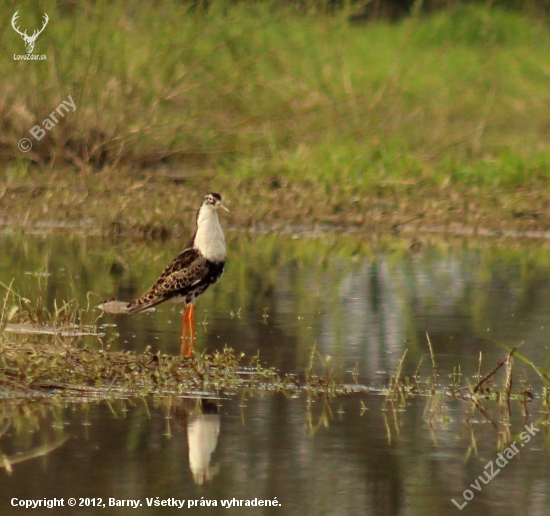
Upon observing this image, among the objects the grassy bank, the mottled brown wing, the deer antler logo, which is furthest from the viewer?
the grassy bank

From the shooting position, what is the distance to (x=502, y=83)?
987 inches

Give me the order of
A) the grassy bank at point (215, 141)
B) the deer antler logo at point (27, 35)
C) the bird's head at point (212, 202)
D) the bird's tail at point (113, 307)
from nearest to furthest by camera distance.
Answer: the bird's head at point (212, 202) → the bird's tail at point (113, 307) → the deer antler logo at point (27, 35) → the grassy bank at point (215, 141)

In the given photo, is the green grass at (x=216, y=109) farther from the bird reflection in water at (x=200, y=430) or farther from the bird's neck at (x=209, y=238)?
the bird reflection in water at (x=200, y=430)

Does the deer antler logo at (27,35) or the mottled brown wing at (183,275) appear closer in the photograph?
the mottled brown wing at (183,275)

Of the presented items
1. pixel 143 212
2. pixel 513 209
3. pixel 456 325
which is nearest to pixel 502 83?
pixel 513 209

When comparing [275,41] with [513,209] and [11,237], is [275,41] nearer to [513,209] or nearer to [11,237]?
[513,209]

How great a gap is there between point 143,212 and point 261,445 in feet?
34.5

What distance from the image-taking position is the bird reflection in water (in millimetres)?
5844

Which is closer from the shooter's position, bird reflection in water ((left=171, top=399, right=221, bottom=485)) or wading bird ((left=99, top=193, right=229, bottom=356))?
bird reflection in water ((left=171, top=399, right=221, bottom=485))

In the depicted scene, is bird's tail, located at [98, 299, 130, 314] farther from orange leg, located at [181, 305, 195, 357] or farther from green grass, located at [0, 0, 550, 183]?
green grass, located at [0, 0, 550, 183]

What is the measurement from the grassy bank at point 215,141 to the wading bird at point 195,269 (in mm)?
7001

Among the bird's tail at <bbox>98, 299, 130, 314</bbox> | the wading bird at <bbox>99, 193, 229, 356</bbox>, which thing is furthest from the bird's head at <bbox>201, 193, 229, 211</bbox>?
the bird's tail at <bbox>98, 299, 130, 314</bbox>

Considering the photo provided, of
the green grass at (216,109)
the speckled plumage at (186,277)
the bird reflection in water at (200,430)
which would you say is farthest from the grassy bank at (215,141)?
the bird reflection in water at (200,430)

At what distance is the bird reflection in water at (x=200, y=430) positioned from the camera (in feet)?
19.2
